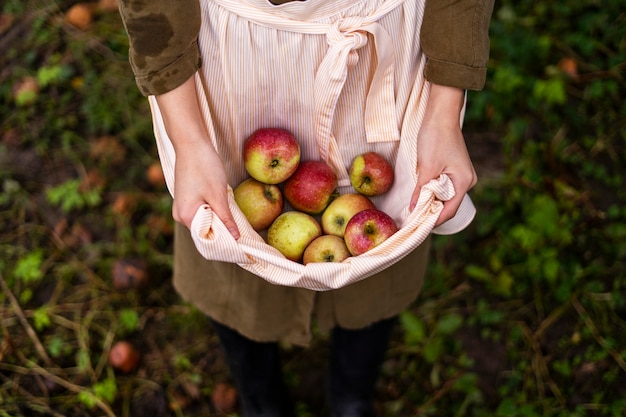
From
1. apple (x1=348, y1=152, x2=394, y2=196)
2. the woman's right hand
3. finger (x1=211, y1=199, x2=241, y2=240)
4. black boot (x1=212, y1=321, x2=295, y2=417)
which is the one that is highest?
the woman's right hand

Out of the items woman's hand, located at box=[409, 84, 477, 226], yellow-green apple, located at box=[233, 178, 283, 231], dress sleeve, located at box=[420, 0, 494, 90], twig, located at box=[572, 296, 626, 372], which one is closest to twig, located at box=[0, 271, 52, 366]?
yellow-green apple, located at box=[233, 178, 283, 231]

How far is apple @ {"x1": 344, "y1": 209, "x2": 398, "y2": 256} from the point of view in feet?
3.68

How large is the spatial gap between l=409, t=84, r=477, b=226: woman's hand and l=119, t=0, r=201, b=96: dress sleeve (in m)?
0.45

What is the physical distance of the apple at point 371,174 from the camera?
1160mm

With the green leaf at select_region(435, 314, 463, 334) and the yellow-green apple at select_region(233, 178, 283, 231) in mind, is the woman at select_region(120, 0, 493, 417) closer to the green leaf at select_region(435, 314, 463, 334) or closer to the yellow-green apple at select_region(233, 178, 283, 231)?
the yellow-green apple at select_region(233, 178, 283, 231)

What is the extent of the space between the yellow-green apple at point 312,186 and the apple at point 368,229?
0.09 m

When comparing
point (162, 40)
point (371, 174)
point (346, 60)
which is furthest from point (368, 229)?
point (162, 40)

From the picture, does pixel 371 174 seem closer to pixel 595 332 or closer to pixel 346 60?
pixel 346 60

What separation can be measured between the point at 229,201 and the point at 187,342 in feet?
3.51

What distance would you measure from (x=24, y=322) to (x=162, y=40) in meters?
1.44

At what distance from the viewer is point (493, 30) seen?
7.61 feet

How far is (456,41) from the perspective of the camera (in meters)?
1.04

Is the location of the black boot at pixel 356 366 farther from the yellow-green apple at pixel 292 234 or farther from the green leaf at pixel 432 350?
the yellow-green apple at pixel 292 234

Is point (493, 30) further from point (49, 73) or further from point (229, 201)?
point (49, 73)
